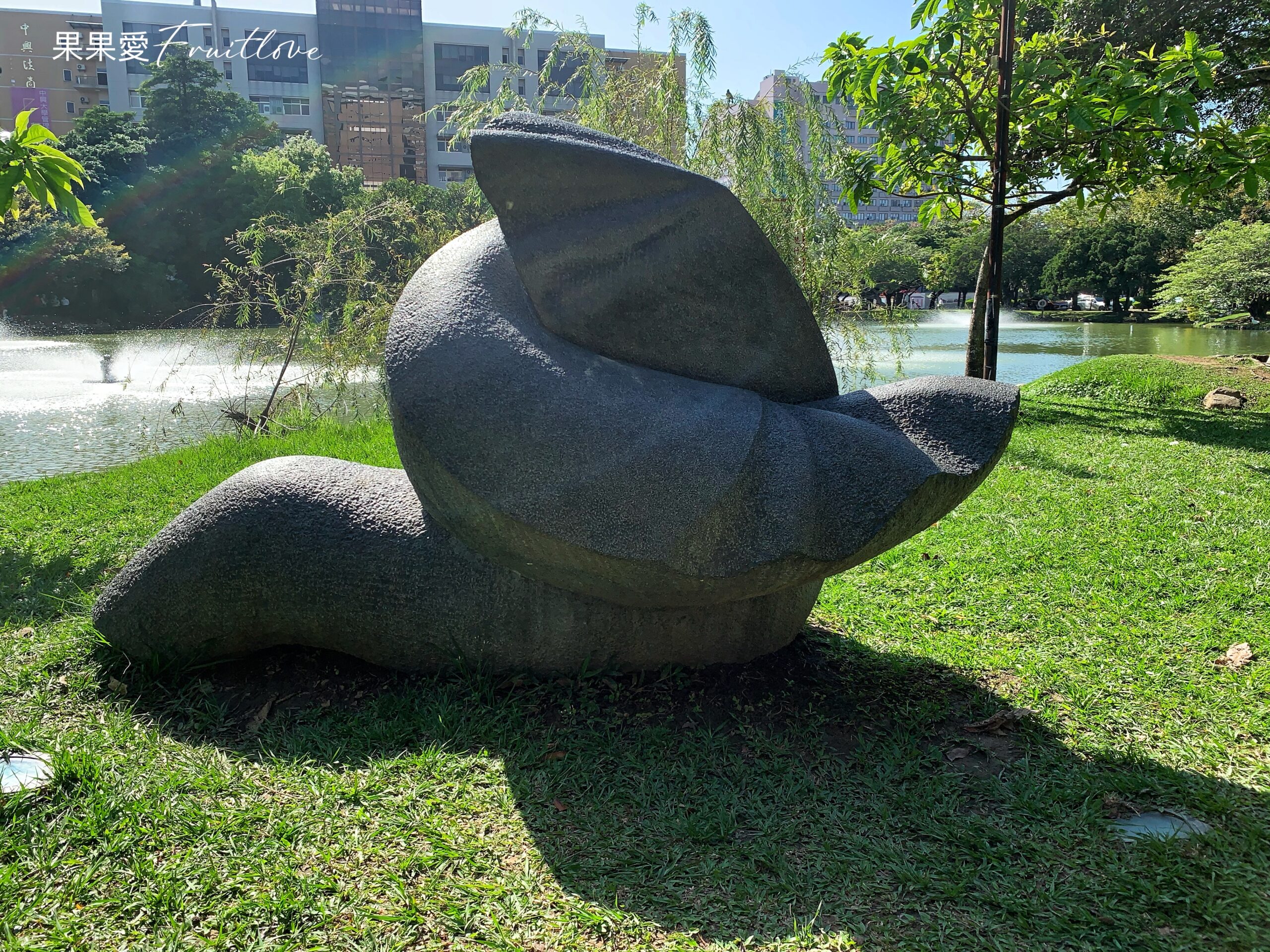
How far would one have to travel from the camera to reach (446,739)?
2.77m

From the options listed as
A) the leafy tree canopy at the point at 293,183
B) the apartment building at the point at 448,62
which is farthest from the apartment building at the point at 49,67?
the leafy tree canopy at the point at 293,183

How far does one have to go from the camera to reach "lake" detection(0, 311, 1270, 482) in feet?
29.6

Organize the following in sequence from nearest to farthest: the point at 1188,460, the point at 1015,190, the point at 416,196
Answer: the point at 1188,460 → the point at 1015,190 → the point at 416,196

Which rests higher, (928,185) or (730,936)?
(928,185)

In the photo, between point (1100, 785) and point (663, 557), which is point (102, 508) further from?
point (1100, 785)

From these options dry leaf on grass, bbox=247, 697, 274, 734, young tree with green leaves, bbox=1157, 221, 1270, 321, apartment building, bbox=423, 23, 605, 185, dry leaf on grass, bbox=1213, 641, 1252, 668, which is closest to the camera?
dry leaf on grass, bbox=247, 697, 274, 734

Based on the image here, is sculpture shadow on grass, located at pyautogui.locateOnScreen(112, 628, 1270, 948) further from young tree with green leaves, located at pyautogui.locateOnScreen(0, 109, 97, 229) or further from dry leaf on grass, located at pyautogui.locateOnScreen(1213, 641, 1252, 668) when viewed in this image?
young tree with green leaves, located at pyautogui.locateOnScreen(0, 109, 97, 229)

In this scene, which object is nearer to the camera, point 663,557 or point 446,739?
point 663,557

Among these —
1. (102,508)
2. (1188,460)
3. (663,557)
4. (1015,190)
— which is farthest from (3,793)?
(1015,190)

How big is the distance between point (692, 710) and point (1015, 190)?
26.7 ft

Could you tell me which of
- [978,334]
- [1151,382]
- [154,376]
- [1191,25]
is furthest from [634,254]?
[154,376]

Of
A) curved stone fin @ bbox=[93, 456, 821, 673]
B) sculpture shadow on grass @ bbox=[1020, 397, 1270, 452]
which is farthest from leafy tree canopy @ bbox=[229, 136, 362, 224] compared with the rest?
curved stone fin @ bbox=[93, 456, 821, 673]

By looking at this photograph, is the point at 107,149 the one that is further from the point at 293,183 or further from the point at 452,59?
the point at 452,59

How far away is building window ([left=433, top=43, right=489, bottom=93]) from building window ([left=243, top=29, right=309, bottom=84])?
7.95 meters
